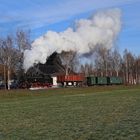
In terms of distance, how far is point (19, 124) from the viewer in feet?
69.9

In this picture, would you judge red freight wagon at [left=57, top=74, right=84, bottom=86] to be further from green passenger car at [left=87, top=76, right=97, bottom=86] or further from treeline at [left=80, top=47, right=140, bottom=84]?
treeline at [left=80, top=47, right=140, bottom=84]

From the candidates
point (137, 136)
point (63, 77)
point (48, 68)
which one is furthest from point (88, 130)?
point (63, 77)

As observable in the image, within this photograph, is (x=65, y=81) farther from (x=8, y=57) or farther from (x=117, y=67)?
(x=117, y=67)

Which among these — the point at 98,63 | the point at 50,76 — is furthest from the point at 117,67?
the point at 50,76

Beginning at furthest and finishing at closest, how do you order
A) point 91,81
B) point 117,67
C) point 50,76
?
point 117,67 < point 91,81 < point 50,76

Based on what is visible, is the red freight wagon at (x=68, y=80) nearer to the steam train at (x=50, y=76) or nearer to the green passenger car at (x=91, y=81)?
the steam train at (x=50, y=76)

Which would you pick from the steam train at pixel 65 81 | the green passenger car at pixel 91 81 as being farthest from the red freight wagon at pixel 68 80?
the green passenger car at pixel 91 81

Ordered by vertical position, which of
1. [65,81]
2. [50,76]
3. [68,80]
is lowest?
[65,81]

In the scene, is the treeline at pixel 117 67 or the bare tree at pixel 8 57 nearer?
the bare tree at pixel 8 57

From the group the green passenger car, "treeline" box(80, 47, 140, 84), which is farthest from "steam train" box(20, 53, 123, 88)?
"treeline" box(80, 47, 140, 84)

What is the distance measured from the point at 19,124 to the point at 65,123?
2.26 meters

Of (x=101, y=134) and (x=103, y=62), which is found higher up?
(x=103, y=62)

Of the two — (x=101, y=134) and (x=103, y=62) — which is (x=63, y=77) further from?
(x=101, y=134)

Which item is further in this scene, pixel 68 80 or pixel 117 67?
pixel 117 67
